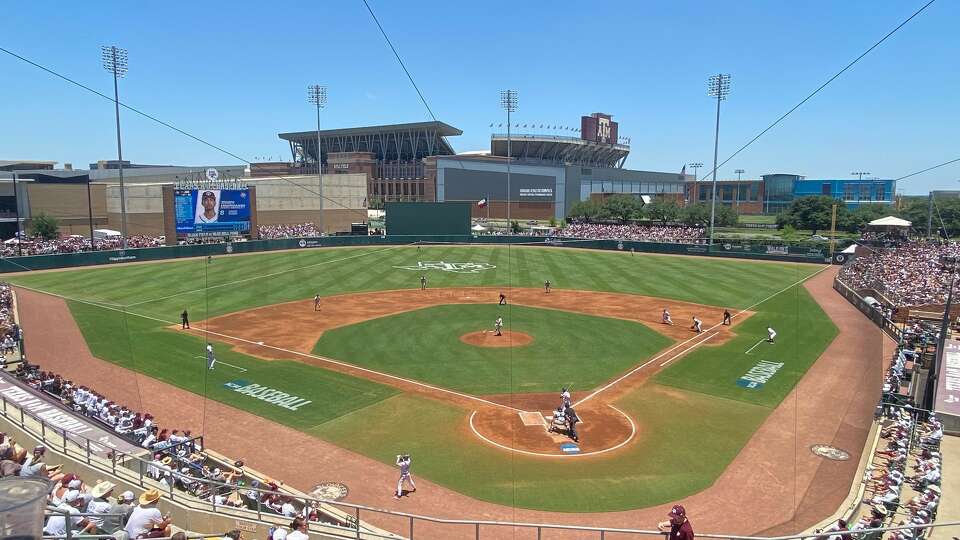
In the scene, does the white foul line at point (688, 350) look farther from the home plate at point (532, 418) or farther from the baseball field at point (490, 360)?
the home plate at point (532, 418)

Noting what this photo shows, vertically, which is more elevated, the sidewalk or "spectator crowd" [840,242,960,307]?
"spectator crowd" [840,242,960,307]

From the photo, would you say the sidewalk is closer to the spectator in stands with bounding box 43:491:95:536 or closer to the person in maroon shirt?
the person in maroon shirt

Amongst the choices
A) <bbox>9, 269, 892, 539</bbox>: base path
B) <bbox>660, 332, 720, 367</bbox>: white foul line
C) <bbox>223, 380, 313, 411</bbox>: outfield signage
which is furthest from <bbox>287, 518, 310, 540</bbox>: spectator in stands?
<bbox>660, 332, 720, 367</bbox>: white foul line

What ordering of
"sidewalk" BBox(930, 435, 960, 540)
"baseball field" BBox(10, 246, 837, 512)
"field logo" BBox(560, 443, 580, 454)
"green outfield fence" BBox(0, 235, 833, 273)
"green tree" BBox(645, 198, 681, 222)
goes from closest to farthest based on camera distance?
"sidewalk" BBox(930, 435, 960, 540)
"baseball field" BBox(10, 246, 837, 512)
"field logo" BBox(560, 443, 580, 454)
"green outfield fence" BBox(0, 235, 833, 273)
"green tree" BBox(645, 198, 681, 222)

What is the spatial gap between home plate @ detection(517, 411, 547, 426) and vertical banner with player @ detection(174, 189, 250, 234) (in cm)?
4794

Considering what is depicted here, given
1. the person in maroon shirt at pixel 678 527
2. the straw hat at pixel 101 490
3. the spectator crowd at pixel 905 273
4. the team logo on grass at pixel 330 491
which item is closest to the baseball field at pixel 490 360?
the team logo on grass at pixel 330 491

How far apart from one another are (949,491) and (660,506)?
6369mm

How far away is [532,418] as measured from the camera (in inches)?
776

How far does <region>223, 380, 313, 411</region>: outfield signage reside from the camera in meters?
20.8

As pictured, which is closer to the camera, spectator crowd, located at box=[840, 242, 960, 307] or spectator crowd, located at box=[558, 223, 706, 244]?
spectator crowd, located at box=[840, 242, 960, 307]

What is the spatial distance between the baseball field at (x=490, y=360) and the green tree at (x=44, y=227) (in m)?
20.7

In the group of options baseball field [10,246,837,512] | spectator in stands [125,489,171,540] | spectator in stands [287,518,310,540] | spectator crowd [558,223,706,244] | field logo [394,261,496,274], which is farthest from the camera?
spectator crowd [558,223,706,244]

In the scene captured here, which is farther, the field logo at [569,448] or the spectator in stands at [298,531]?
the field logo at [569,448]

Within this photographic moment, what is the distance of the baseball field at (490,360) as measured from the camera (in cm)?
1680
